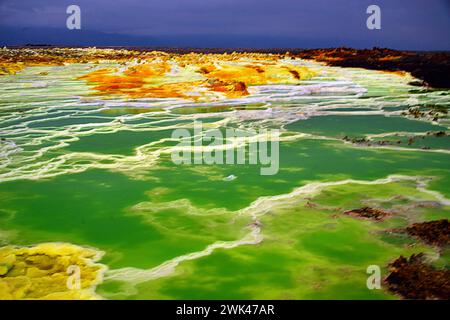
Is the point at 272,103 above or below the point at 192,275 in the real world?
above

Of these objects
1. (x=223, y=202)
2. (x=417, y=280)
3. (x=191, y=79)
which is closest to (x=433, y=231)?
(x=417, y=280)

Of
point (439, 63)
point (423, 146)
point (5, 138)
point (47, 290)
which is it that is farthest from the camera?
point (439, 63)

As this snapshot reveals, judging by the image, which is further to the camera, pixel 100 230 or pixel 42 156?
pixel 42 156

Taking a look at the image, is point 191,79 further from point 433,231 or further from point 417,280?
point 417,280

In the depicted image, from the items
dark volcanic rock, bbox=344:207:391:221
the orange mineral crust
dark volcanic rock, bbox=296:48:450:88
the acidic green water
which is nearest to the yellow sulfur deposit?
the acidic green water

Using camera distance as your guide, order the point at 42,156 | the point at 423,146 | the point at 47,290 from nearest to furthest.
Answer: the point at 47,290 → the point at 42,156 → the point at 423,146

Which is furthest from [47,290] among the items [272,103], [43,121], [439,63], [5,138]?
[439,63]

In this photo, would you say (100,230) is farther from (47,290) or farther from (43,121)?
(43,121)
